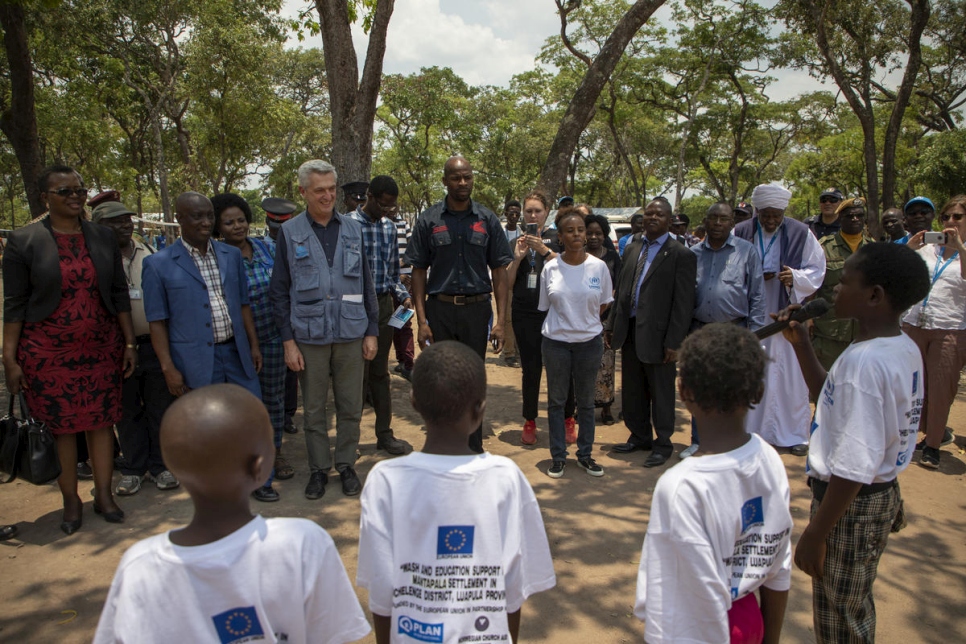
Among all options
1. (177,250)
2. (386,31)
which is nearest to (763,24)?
(386,31)

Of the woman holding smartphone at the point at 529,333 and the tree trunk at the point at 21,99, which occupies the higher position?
the tree trunk at the point at 21,99

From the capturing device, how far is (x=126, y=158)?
24672 millimetres

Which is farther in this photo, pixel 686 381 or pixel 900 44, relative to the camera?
pixel 900 44

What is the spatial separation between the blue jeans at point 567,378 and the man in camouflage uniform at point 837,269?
2.71 meters

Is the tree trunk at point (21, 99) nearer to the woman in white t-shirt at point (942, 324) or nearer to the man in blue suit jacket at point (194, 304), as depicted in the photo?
the man in blue suit jacket at point (194, 304)

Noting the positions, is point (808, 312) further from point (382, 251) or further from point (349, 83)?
point (349, 83)

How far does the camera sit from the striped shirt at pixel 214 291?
413 centimetres

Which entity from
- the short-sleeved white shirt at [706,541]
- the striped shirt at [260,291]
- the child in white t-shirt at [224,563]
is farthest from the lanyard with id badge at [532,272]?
the child in white t-shirt at [224,563]

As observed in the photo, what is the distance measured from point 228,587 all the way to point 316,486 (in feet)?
10.5

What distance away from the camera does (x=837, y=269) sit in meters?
6.02

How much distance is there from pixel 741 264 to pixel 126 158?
25.8 meters

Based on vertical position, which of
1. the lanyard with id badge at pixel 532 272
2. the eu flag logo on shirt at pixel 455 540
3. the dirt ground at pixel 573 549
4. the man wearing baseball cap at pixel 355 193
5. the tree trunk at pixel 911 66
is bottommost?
the dirt ground at pixel 573 549

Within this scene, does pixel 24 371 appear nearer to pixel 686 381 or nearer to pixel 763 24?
pixel 686 381

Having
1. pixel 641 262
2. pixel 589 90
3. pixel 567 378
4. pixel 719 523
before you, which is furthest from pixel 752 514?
pixel 589 90
